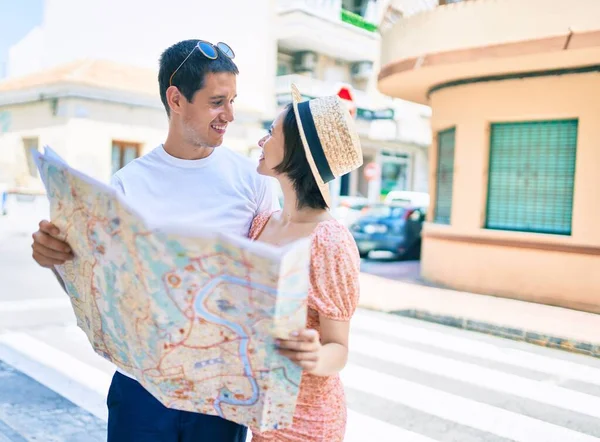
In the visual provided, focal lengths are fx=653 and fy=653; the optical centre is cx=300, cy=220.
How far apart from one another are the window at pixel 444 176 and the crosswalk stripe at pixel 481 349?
3603 mm

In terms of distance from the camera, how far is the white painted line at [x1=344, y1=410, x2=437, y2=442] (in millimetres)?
4219

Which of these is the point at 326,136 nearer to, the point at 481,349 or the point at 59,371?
the point at 59,371

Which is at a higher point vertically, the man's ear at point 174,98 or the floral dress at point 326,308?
the man's ear at point 174,98

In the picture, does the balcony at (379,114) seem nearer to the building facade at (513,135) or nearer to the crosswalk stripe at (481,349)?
the building facade at (513,135)

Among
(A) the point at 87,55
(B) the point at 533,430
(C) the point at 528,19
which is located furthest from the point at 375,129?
(B) the point at 533,430

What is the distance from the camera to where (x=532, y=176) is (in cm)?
953

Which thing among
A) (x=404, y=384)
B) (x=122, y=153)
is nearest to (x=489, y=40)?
(x=404, y=384)

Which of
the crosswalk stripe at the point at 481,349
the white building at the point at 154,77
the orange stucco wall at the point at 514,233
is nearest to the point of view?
the crosswalk stripe at the point at 481,349

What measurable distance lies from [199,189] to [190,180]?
0.16ft

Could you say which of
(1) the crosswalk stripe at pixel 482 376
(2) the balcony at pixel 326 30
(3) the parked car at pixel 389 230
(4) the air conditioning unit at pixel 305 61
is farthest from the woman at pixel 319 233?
(4) the air conditioning unit at pixel 305 61

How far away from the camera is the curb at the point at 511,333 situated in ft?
22.3

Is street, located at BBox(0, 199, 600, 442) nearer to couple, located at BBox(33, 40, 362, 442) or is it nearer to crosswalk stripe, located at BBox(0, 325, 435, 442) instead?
crosswalk stripe, located at BBox(0, 325, 435, 442)

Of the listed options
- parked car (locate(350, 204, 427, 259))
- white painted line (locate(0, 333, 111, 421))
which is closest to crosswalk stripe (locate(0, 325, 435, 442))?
white painted line (locate(0, 333, 111, 421))

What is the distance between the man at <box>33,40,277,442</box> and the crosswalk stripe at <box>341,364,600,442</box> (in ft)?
9.85
